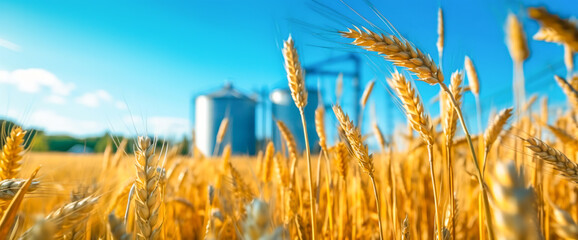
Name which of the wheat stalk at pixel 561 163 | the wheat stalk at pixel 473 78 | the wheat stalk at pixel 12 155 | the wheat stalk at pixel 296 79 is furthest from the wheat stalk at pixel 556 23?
the wheat stalk at pixel 12 155

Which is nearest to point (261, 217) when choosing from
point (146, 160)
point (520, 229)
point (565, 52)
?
point (520, 229)

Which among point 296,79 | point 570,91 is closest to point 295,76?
point 296,79

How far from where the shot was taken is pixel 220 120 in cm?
1750

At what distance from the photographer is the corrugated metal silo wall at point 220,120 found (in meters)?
17.3

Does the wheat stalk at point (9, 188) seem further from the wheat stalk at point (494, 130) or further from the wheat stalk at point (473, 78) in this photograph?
the wheat stalk at point (473, 78)

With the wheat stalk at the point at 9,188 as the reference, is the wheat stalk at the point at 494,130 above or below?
above

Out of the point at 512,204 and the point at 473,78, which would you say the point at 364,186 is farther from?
the point at 512,204

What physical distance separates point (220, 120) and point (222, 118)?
15 cm

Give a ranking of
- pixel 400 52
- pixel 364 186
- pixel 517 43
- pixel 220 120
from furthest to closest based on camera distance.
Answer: pixel 220 120 < pixel 364 186 < pixel 517 43 < pixel 400 52

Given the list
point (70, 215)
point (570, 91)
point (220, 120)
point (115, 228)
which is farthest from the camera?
point (220, 120)

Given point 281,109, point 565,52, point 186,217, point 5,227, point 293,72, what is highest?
point 281,109

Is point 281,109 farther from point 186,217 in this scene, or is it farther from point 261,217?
point 261,217

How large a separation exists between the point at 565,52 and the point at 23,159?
2086 mm

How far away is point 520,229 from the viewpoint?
0.84 feet
